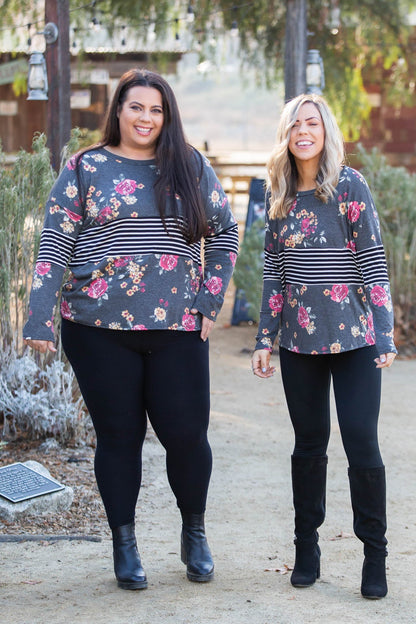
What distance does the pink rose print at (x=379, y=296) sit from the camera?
3.02 metres

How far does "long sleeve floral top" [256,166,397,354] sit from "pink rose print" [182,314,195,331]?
323 mm

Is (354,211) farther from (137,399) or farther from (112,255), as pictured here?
(137,399)

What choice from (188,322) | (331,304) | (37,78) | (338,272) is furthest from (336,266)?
(37,78)

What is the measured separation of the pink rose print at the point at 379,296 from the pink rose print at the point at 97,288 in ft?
2.76

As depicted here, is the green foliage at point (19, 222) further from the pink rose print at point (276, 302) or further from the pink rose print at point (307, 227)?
the pink rose print at point (307, 227)

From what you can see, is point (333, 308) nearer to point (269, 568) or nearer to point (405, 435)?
point (269, 568)

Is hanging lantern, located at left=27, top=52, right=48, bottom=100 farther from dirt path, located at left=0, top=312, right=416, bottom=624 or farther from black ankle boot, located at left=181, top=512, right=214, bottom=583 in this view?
black ankle boot, located at left=181, top=512, right=214, bottom=583

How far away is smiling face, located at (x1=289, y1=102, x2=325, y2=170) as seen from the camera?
309 cm

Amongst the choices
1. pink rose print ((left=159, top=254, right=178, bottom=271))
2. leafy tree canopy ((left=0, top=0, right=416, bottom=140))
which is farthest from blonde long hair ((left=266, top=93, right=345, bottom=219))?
leafy tree canopy ((left=0, top=0, right=416, bottom=140))

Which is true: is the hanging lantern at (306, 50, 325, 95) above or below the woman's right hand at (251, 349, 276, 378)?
above

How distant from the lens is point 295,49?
8.52 metres

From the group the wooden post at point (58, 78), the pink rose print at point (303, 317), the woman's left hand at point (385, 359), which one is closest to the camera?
the woman's left hand at point (385, 359)

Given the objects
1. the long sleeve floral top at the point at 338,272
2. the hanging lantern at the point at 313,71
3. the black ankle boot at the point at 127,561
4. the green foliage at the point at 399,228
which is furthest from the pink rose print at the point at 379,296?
the hanging lantern at the point at 313,71

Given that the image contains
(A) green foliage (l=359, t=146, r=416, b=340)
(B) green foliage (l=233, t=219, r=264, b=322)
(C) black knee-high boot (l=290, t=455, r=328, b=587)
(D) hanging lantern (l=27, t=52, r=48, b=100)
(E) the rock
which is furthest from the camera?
(B) green foliage (l=233, t=219, r=264, b=322)
